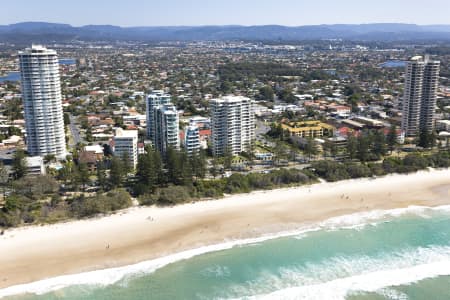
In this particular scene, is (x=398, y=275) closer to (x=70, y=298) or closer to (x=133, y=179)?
(x=70, y=298)

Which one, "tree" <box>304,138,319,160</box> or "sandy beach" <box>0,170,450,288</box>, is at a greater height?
"tree" <box>304,138,319,160</box>

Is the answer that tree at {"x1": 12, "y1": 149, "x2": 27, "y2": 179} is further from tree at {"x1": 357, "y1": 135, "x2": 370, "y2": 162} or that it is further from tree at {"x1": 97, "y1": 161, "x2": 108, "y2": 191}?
tree at {"x1": 357, "y1": 135, "x2": 370, "y2": 162}

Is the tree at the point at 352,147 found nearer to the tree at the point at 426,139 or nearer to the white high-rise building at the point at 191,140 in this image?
the tree at the point at 426,139

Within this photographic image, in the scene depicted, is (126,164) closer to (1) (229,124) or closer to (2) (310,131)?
(1) (229,124)

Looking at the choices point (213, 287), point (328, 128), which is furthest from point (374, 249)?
point (328, 128)

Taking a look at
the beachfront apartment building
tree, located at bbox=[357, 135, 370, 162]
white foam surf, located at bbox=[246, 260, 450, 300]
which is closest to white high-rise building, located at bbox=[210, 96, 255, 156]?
the beachfront apartment building

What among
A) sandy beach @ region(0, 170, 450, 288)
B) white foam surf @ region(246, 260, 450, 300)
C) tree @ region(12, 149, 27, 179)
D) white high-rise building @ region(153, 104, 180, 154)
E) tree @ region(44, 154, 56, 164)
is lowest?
white foam surf @ region(246, 260, 450, 300)
